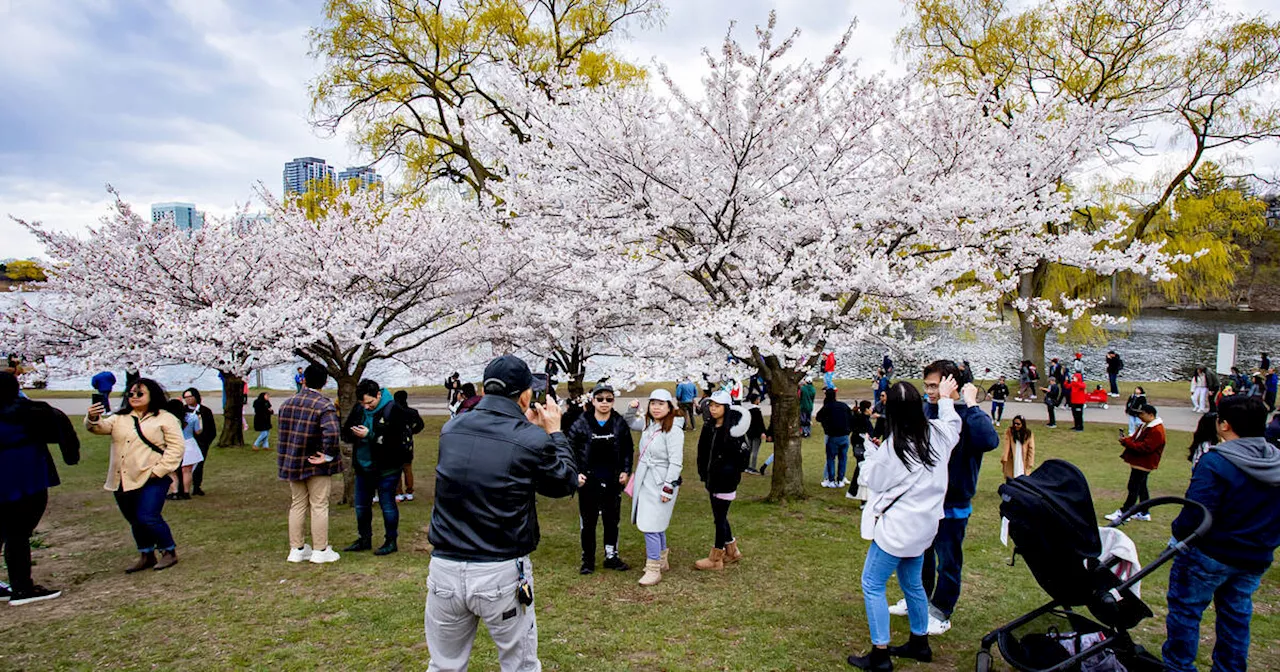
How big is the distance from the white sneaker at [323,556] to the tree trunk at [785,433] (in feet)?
17.8

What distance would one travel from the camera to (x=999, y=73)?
19.3 meters

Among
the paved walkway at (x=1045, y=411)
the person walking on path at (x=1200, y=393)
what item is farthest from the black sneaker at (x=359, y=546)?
the person walking on path at (x=1200, y=393)

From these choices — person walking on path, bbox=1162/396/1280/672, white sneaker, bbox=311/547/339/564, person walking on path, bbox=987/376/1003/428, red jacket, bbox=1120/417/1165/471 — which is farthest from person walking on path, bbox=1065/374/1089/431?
white sneaker, bbox=311/547/339/564

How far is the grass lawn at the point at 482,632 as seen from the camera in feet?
14.0

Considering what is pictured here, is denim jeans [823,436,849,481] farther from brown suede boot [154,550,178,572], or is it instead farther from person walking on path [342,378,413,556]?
brown suede boot [154,550,178,572]

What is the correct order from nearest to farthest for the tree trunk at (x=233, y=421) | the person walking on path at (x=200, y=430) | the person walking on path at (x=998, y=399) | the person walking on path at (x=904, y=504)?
the person walking on path at (x=904, y=504) < the person walking on path at (x=200, y=430) < the tree trunk at (x=233, y=421) < the person walking on path at (x=998, y=399)

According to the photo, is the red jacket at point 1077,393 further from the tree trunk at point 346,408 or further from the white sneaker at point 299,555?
the white sneaker at point 299,555

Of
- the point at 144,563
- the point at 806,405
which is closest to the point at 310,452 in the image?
the point at 144,563

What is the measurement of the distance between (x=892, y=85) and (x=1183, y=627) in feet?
22.2

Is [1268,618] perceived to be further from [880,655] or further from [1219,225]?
[1219,225]

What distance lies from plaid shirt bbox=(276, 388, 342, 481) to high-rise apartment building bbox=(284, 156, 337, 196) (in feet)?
54.5

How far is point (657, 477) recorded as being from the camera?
5.71 metres

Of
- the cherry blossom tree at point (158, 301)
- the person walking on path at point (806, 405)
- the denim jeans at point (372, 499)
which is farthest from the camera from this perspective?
the person walking on path at point (806, 405)

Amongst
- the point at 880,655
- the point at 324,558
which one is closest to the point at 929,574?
the point at 880,655
